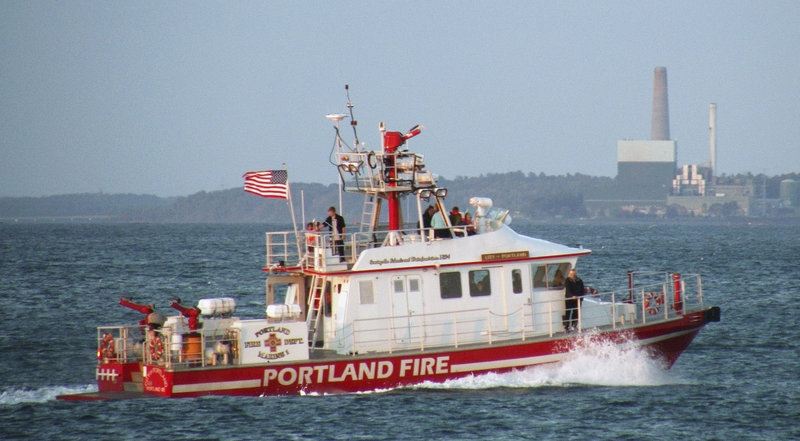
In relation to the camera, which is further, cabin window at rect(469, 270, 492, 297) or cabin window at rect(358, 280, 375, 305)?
cabin window at rect(469, 270, 492, 297)

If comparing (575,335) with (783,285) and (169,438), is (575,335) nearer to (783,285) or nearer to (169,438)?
(169,438)

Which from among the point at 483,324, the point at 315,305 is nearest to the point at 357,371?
the point at 315,305

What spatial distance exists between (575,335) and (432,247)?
345 cm

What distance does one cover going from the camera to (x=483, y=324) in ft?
80.9

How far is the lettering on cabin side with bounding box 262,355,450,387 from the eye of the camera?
2323 centimetres

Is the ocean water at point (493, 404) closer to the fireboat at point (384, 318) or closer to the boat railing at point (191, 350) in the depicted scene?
the fireboat at point (384, 318)

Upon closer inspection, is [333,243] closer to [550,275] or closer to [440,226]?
[440,226]

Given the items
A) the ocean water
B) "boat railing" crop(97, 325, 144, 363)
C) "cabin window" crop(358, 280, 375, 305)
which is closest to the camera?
the ocean water

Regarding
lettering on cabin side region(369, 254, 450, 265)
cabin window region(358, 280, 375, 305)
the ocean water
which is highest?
lettering on cabin side region(369, 254, 450, 265)

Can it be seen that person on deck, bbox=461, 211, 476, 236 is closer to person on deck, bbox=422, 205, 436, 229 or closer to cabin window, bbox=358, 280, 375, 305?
person on deck, bbox=422, 205, 436, 229

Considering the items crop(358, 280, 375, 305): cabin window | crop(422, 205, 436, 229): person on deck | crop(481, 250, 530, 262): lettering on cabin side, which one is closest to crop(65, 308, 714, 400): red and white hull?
crop(358, 280, 375, 305): cabin window

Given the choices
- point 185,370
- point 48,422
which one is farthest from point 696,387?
point 48,422

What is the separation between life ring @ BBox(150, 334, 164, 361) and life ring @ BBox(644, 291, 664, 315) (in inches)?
405

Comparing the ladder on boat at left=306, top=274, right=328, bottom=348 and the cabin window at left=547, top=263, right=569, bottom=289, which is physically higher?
the cabin window at left=547, top=263, right=569, bottom=289
